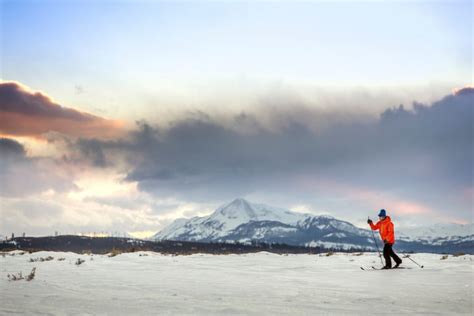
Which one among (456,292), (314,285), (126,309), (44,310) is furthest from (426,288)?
(44,310)

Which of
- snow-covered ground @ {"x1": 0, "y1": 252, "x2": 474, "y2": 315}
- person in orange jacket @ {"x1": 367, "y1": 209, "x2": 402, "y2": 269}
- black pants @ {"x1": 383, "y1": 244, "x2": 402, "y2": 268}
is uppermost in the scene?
person in orange jacket @ {"x1": 367, "y1": 209, "x2": 402, "y2": 269}

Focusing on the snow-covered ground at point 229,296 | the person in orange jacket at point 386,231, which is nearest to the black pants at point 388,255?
the person in orange jacket at point 386,231

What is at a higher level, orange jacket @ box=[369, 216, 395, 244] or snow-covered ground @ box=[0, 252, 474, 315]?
orange jacket @ box=[369, 216, 395, 244]

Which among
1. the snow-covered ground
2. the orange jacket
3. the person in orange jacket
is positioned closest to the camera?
the snow-covered ground

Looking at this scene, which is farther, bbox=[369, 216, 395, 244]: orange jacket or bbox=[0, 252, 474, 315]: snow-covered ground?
bbox=[369, 216, 395, 244]: orange jacket

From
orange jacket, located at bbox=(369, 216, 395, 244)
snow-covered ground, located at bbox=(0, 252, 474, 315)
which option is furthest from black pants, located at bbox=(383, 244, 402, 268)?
snow-covered ground, located at bbox=(0, 252, 474, 315)

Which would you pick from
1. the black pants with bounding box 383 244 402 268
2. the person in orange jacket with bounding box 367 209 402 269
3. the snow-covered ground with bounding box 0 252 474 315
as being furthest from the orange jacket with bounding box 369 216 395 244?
the snow-covered ground with bounding box 0 252 474 315

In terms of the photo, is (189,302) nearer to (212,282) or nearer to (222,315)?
(222,315)

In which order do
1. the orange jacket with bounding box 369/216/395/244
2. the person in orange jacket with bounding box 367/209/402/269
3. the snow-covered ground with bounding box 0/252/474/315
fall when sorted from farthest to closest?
the orange jacket with bounding box 369/216/395/244 → the person in orange jacket with bounding box 367/209/402/269 → the snow-covered ground with bounding box 0/252/474/315

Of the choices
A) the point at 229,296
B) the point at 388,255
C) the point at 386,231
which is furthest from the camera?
the point at 386,231

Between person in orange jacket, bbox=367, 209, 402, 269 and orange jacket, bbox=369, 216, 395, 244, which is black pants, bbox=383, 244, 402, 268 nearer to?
person in orange jacket, bbox=367, 209, 402, 269

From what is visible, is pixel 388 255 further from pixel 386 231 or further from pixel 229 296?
pixel 229 296

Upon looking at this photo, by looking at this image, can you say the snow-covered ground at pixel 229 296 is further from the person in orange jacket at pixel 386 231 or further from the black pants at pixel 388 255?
the person in orange jacket at pixel 386 231

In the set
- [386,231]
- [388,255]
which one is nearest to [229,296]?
[388,255]
